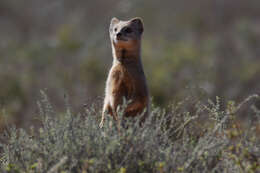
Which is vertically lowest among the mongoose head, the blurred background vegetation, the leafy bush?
the blurred background vegetation

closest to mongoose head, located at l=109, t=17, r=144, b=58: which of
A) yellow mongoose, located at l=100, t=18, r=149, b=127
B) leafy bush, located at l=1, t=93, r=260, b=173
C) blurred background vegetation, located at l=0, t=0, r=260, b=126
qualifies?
yellow mongoose, located at l=100, t=18, r=149, b=127

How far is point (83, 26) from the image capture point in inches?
623

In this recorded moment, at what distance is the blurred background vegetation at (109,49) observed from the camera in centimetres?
1073

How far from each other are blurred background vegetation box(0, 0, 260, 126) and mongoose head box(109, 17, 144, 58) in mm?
3248

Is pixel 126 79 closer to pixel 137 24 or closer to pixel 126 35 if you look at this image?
pixel 126 35

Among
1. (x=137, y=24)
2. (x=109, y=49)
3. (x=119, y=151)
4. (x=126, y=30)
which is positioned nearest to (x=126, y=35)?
(x=126, y=30)

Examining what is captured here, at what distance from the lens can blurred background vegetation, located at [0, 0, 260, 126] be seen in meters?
10.7

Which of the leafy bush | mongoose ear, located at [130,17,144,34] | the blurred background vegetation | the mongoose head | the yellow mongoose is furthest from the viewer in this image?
the blurred background vegetation

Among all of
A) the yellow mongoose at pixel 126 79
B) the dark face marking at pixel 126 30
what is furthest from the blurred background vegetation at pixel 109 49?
the yellow mongoose at pixel 126 79

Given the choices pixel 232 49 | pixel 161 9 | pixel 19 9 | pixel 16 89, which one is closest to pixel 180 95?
pixel 16 89

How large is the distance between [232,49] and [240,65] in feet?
5.14

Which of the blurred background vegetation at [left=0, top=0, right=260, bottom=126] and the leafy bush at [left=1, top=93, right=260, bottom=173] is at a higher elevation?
the leafy bush at [left=1, top=93, right=260, bottom=173]

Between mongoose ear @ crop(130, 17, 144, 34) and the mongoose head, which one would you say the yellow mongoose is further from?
mongoose ear @ crop(130, 17, 144, 34)

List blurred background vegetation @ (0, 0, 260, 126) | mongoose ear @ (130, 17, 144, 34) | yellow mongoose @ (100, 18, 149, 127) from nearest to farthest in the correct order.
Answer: yellow mongoose @ (100, 18, 149, 127) < mongoose ear @ (130, 17, 144, 34) < blurred background vegetation @ (0, 0, 260, 126)
